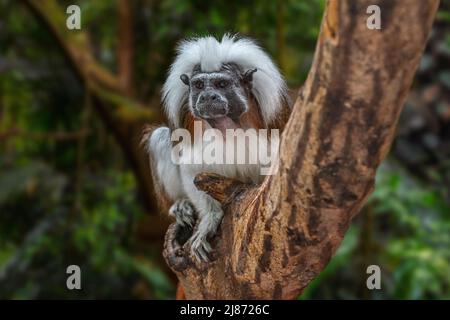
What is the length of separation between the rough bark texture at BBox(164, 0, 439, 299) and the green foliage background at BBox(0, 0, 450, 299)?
2252 mm

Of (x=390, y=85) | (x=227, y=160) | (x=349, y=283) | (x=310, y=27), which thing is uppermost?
(x=310, y=27)

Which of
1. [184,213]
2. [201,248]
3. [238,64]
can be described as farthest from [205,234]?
[238,64]

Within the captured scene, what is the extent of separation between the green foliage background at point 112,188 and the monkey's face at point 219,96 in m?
1.52

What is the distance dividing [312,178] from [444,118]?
22.9 feet

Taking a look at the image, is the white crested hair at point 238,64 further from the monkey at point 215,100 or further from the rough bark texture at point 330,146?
the rough bark texture at point 330,146

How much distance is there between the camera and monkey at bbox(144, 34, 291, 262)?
10.2 feet

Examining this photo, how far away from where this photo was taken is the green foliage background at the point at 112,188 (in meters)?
5.10

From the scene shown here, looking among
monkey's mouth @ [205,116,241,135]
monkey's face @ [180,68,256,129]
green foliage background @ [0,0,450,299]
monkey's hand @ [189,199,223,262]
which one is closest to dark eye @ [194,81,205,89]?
monkey's face @ [180,68,256,129]

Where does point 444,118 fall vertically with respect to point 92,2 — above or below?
below

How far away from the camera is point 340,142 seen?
74.7 inches

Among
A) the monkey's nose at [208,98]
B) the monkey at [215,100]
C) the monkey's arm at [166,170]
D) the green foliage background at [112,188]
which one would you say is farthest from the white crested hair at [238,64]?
the green foliage background at [112,188]

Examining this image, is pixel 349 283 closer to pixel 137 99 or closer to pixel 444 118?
pixel 137 99

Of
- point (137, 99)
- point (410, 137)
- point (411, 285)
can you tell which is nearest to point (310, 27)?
point (137, 99)

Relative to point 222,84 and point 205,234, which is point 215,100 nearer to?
point 222,84
